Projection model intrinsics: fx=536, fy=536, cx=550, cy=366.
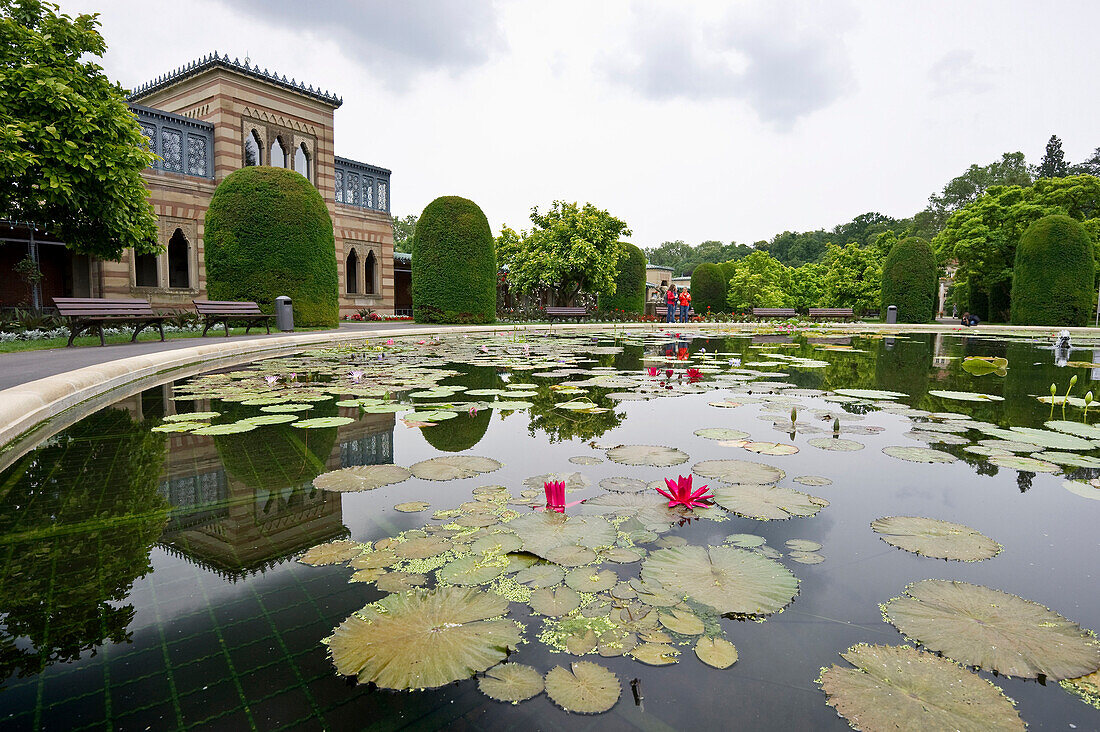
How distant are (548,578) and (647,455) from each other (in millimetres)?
1480

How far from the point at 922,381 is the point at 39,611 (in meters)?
7.52

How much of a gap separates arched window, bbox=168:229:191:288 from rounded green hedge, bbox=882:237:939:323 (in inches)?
1222

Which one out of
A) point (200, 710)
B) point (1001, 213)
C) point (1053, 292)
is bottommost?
point (200, 710)

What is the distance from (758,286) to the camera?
3450 centimetres

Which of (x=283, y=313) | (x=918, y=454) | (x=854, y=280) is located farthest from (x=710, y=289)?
(x=918, y=454)

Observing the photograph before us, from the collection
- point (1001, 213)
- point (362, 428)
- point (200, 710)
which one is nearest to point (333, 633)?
point (200, 710)

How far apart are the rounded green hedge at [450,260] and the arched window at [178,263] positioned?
7722mm

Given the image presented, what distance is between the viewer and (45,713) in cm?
111

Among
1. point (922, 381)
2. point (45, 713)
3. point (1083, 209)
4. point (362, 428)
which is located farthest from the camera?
point (1083, 209)

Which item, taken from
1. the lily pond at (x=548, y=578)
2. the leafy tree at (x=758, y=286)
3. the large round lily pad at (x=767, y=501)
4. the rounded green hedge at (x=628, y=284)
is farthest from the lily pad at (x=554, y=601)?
the leafy tree at (x=758, y=286)

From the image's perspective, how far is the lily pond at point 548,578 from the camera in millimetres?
1164

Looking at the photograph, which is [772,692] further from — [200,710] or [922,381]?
[922,381]

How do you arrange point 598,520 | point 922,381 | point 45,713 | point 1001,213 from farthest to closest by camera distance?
point 1001,213, point 922,381, point 598,520, point 45,713

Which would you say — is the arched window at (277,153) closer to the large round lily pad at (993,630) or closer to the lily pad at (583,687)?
the lily pad at (583,687)
